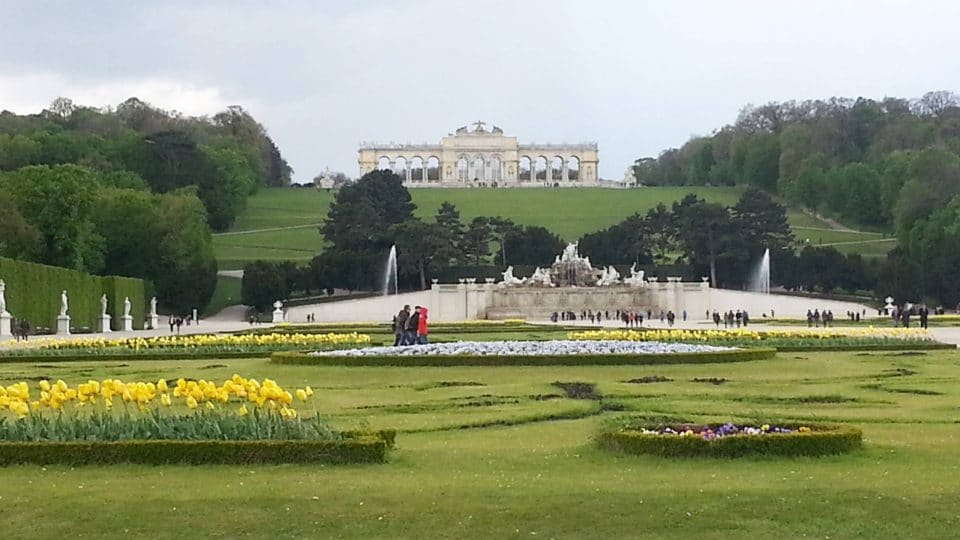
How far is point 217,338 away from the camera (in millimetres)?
29984

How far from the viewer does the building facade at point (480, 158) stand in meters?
130

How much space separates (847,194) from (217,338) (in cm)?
6240

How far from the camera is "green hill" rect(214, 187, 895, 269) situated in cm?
8275

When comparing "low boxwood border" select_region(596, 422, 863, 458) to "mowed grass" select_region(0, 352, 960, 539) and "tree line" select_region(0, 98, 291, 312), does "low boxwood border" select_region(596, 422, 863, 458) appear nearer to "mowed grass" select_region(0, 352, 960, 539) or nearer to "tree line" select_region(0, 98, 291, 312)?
"mowed grass" select_region(0, 352, 960, 539)

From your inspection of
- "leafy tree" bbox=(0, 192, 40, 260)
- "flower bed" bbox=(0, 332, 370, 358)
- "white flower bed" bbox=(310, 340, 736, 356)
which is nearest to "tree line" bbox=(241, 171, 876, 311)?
"leafy tree" bbox=(0, 192, 40, 260)

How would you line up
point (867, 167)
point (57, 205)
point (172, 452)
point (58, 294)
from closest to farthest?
point (172, 452)
point (58, 294)
point (57, 205)
point (867, 167)

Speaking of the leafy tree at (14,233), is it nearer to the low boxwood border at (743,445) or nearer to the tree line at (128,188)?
the tree line at (128,188)

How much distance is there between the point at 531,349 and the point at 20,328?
69.9ft

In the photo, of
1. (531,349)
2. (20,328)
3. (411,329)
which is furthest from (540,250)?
(531,349)

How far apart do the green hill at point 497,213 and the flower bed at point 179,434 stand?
215 ft

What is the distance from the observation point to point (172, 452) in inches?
416

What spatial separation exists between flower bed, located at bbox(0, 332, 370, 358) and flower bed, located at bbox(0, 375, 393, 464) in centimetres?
1533

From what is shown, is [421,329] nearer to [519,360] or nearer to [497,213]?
[519,360]

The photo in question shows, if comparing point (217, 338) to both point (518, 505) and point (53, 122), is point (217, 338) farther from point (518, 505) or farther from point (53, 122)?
point (53, 122)
